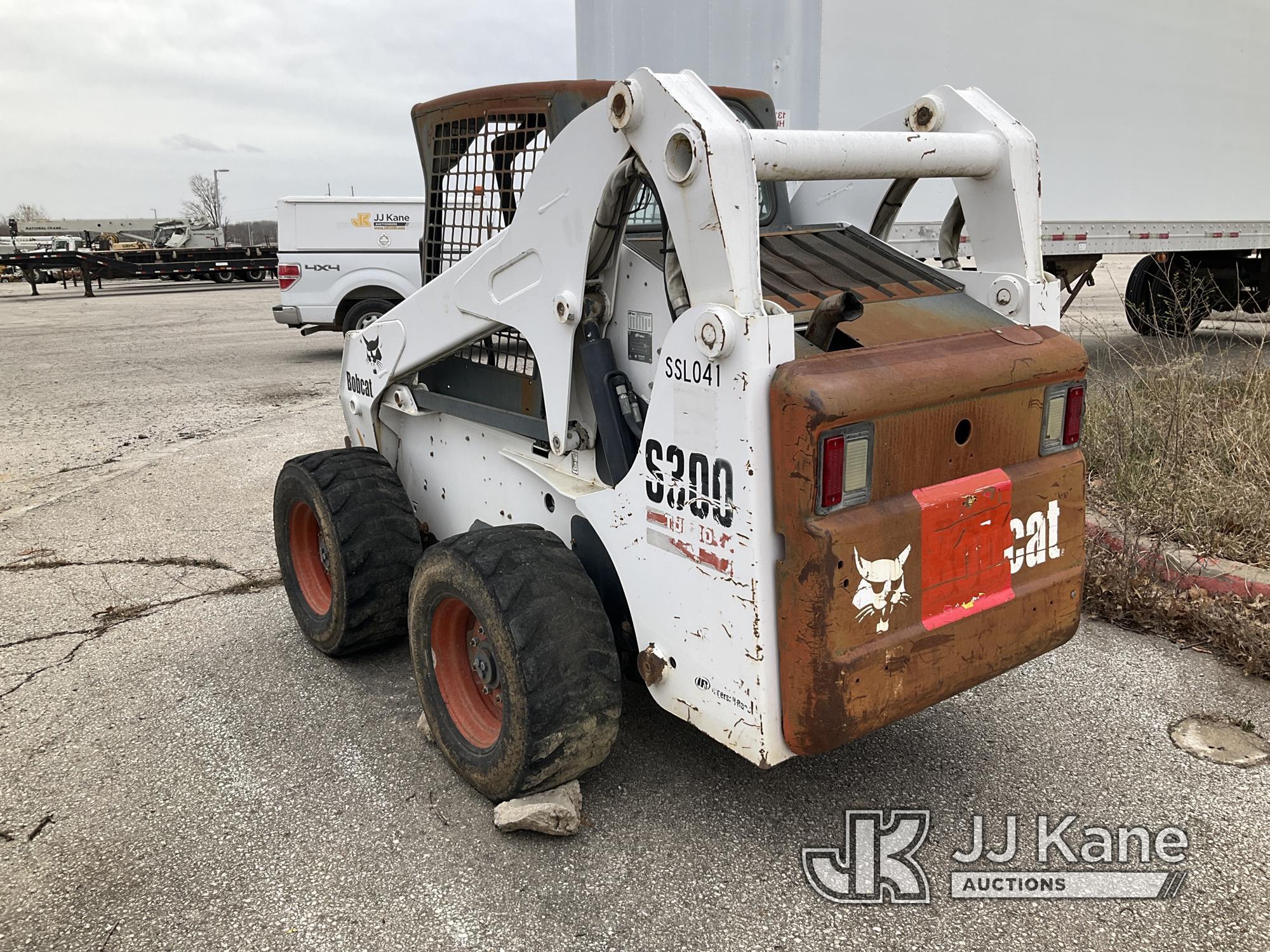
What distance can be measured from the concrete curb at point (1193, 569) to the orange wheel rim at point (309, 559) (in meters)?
3.30

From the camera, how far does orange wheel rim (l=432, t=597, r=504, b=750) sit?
123 inches

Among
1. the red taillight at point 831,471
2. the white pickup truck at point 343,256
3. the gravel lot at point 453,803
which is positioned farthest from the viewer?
the white pickup truck at point 343,256

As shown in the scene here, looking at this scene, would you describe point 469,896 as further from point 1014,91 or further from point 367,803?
Result: point 1014,91

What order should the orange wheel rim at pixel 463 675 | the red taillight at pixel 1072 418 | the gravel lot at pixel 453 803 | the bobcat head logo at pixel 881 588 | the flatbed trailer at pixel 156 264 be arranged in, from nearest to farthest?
the bobcat head logo at pixel 881 588, the gravel lot at pixel 453 803, the red taillight at pixel 1072 418, the orange wheel rim at pixel 463 675, the flatbed trailer at pixel 156 264

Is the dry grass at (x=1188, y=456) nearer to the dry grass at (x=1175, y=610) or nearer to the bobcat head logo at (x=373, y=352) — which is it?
the dry grass at (x=1175, y=610)

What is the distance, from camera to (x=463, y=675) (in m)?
3.25

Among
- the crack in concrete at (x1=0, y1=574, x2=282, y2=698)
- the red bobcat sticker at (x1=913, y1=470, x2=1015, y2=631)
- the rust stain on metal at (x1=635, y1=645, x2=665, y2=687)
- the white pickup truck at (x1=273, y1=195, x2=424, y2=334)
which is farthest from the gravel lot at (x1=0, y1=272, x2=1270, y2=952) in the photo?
the white pickup truck at (x1=273, y1=195, x2=424, y2=334)

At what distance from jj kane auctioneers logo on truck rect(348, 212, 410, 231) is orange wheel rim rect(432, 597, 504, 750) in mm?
10493

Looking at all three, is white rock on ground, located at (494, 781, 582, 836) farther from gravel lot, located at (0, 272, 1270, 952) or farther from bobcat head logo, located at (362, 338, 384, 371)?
bobcat head logo, located at (362, 338, 384, 371)

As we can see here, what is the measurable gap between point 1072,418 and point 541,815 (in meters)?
1.96

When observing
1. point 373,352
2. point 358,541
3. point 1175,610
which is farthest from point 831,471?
point 1175,610

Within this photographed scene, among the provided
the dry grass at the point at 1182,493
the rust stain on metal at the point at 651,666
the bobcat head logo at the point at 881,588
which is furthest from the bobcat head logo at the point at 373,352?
the dry grass at the point at 1182,493

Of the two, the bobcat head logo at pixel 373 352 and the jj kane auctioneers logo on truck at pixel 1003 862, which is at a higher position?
the bobcat head logo at pixel 373 352

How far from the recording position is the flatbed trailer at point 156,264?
96.8 feet
